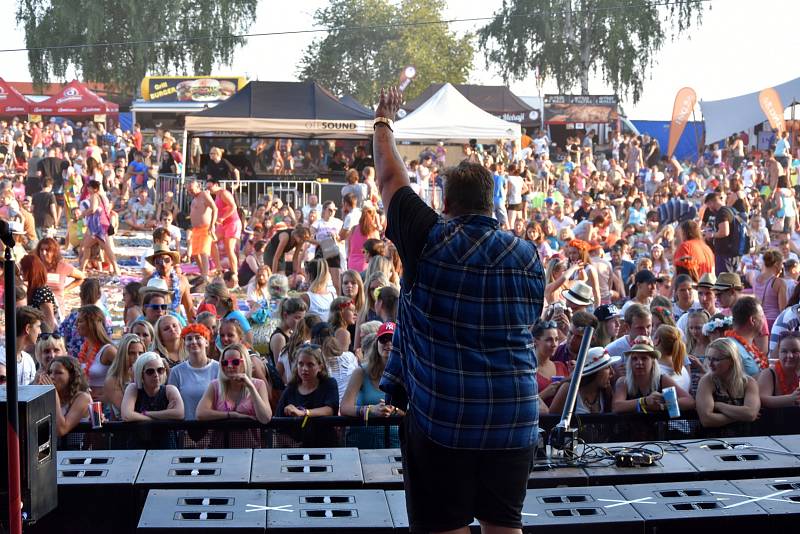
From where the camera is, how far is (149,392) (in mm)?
6043

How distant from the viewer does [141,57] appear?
52.2 m

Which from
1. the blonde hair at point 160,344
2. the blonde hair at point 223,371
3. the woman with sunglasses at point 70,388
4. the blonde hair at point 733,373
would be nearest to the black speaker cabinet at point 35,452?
the woman with sunglasses at point 70,388

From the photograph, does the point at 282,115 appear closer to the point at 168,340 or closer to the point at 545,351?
the point at 168,340

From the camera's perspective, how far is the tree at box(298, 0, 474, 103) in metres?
55.2

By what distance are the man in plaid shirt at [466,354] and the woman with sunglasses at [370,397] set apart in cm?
259

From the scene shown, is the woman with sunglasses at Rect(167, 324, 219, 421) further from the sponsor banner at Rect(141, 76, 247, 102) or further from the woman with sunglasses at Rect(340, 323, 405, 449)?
the sponsor banner at Rect(141, 76, 247, 102)

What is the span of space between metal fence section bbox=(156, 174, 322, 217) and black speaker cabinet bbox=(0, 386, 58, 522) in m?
15.5

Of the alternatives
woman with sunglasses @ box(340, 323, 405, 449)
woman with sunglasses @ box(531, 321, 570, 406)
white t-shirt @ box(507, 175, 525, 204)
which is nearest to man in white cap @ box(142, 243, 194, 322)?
woman with sunglasses @ box(340, 323, 405, 449)

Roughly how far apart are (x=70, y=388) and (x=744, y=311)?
4403 millimetres

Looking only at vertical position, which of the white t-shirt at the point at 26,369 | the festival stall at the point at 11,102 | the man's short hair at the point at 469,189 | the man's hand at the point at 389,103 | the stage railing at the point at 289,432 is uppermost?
the festival stall at the point at 11,102

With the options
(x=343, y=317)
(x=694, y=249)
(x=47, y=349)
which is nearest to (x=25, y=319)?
(x=47, y=349)

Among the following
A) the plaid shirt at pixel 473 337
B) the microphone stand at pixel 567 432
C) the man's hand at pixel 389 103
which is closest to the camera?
the plaid shirt at pixel 473 337

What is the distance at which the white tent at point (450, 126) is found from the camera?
71.3 ft

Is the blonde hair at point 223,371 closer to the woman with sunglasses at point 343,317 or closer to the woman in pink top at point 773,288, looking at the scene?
the woman with sunglasses at point 343,317
